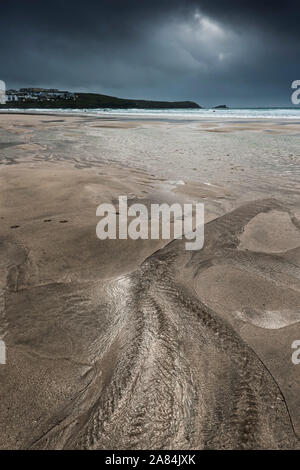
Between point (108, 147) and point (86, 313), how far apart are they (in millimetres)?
10153

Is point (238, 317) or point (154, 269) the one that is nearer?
point (238, 317)

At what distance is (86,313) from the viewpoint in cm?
233

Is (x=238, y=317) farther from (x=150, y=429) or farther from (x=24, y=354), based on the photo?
(x=24, y=354)

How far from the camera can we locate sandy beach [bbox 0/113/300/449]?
148 cm

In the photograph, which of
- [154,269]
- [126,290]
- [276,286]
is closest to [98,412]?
[126,290]

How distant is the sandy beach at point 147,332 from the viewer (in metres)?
1.48

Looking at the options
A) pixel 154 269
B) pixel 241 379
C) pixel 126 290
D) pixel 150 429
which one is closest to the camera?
pixel 150 429

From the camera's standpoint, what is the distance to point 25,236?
355cm

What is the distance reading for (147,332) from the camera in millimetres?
2131

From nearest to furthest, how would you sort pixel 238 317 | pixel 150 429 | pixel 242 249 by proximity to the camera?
pixel 150 429, pixel 238 317, pixel 242 249
